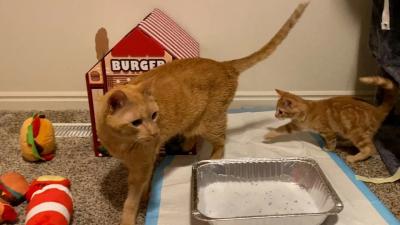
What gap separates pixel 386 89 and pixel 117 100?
1166mm

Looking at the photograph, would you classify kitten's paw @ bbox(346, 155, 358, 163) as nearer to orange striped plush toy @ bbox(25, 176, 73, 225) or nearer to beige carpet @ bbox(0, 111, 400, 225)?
beige carpet @ bbox(0, 111, 400, 225)

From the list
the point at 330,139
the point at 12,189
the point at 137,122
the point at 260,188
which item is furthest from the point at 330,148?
the point at 12,189

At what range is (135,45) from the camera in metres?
1.57

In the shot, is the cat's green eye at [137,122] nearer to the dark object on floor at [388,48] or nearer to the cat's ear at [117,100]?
the cat's ear at [117,100]

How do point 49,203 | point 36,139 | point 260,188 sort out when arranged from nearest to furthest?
point 49,203 < point 260,188 < point 36,139

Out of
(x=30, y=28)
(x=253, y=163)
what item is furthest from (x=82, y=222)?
(x=30, y=28)


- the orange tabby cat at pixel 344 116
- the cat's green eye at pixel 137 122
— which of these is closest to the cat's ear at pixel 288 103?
the orange tabby cat at pixel 344 116

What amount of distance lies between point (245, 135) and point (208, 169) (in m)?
0.43

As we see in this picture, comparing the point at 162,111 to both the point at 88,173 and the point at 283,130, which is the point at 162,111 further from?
the point at 283,130

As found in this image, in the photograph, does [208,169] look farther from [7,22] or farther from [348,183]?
[7,22]

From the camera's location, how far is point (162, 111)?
4.56ft

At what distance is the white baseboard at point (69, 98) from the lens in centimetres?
215

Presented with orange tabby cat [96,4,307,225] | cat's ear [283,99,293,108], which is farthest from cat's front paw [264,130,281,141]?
orange tabby cat [96,4,307,225]

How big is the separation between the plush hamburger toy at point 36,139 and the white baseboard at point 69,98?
0.50m
